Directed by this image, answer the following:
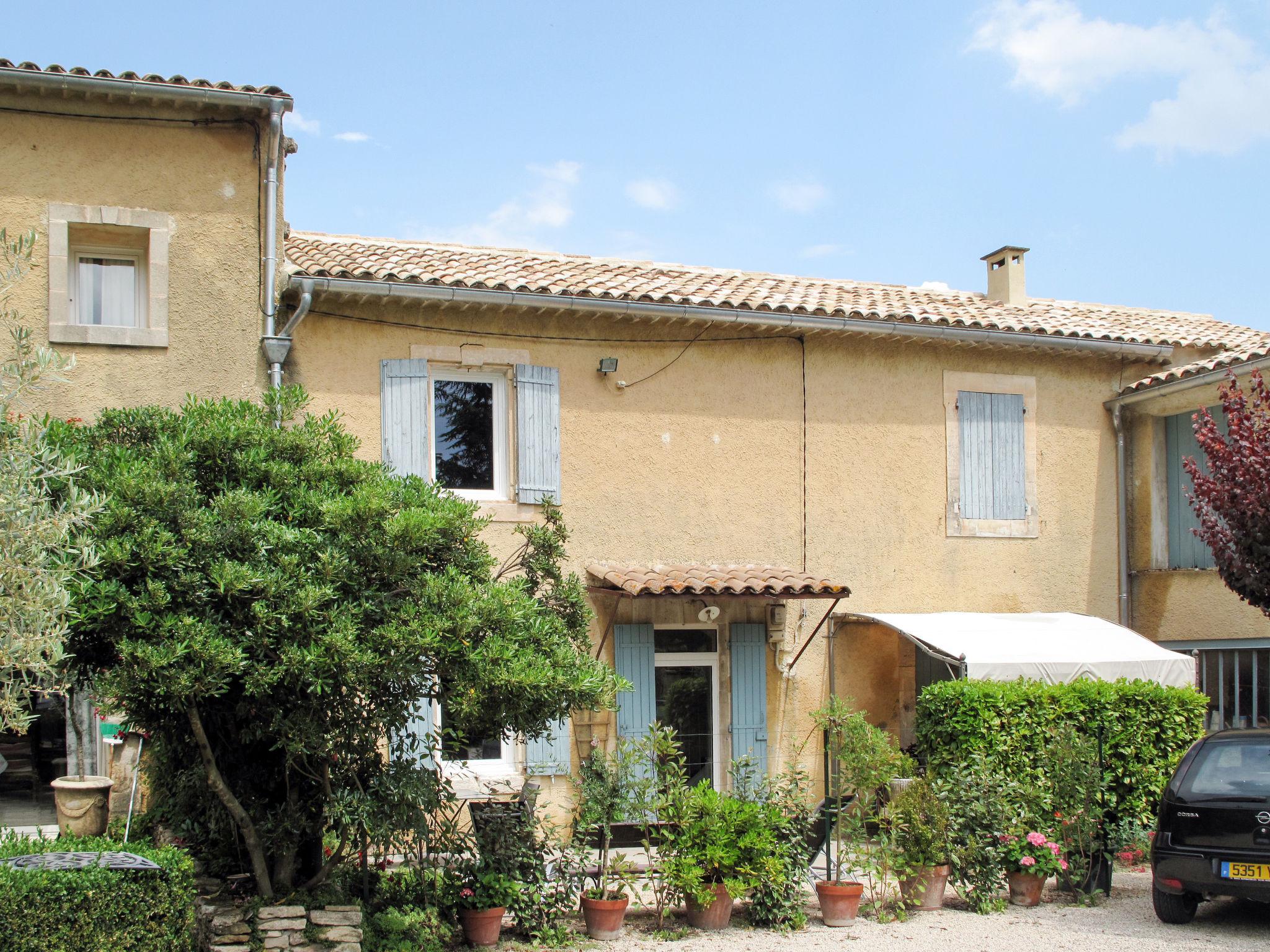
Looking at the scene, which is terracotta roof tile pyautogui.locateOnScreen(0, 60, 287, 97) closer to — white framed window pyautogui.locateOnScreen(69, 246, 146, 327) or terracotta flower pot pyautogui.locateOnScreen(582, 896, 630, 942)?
white framed window pyautogui.locateOnScreen(69, 246, 146, 327)

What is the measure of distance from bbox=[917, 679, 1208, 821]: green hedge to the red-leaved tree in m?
1.44

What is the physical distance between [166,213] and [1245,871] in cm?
1066

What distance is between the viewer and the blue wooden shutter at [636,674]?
1257cm

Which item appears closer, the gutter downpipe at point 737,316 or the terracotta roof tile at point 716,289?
the gutter downpipe at point 737,316

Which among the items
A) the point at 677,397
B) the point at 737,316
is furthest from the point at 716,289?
the point at 677,397

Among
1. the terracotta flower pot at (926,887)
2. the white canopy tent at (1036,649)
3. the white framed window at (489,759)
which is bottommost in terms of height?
the terracotta flower pot at (926,887)

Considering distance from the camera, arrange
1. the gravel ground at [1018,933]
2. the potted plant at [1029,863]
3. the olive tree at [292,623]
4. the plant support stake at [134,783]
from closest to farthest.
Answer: the olive tree at [292,623] < the gravel ground at [1018,933] < the potted plant at [1029,863] < the plant support stake at [134,783]

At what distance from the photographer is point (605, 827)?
30.2ft

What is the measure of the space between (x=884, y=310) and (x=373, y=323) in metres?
5.86

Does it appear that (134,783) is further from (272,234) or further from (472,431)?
(272,234)

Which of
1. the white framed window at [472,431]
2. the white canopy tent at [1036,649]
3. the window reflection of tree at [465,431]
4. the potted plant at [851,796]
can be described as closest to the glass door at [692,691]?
the white canopy tent at [1036,649]

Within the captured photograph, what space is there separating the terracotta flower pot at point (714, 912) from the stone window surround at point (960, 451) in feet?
21.4

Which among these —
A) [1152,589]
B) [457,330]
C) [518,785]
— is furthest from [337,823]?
[1152,589]

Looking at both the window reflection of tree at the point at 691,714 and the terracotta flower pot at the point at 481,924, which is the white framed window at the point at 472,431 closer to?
the window reflection of tree at the point at 691,714
